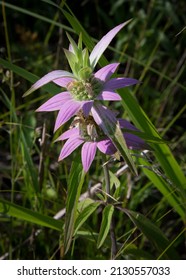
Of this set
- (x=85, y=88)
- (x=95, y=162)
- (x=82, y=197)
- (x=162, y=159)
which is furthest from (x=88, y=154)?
(x=95, y=162)

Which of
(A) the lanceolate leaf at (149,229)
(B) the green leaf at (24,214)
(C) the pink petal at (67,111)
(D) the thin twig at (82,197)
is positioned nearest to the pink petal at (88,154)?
(C) the pink petal at (67,111)

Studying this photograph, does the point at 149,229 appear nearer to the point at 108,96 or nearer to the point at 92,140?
the point at 92,140

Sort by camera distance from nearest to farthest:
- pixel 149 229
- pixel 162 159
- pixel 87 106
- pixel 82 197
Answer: pixel 87 106 < pixel 149 229 < pixel 162 159 < pixel 82 197

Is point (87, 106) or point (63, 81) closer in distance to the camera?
point (87, 106)

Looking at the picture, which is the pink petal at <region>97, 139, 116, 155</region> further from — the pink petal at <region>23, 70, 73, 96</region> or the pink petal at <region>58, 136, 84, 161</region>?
the pink petal at <region>23, 70, 73, 96</region>

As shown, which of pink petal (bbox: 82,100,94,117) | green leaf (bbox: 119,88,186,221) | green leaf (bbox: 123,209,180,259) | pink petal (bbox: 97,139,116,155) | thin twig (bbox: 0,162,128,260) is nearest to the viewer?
pink petal (bbox: 82,100,94,117)

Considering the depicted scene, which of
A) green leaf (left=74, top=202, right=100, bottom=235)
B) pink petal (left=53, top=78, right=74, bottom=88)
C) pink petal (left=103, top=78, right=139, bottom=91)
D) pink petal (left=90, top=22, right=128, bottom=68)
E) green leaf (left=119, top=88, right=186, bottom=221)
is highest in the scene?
pink petal (left=90, top=22, right=128, bottom=68)

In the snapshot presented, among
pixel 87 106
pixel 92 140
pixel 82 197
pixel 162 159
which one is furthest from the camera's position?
pixel 82 197

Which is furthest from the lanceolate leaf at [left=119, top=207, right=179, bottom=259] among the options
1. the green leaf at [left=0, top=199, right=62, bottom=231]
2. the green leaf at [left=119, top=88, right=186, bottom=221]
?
the green leaf at [left=0, top=199, right=62, bottom=231]
